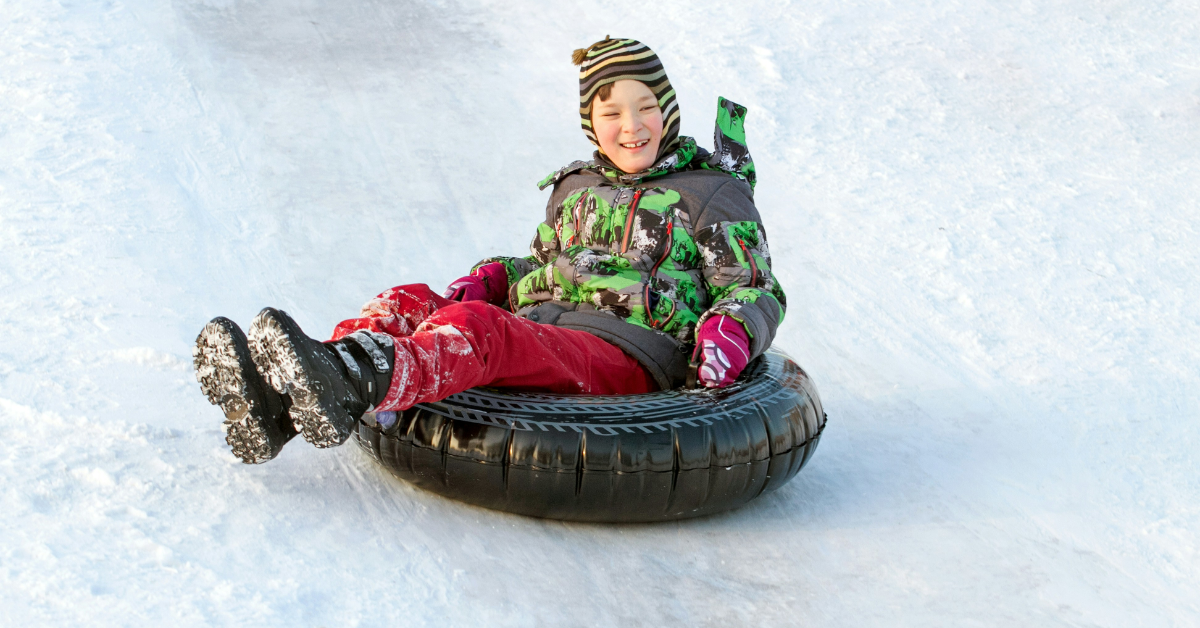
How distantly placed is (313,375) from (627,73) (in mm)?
1352

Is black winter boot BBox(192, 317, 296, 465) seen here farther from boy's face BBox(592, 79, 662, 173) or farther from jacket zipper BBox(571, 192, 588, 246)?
boy's face BBox(592, 79, 662, 173)

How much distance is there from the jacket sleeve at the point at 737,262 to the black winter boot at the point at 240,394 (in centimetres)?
110

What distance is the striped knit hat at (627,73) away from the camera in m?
2.92

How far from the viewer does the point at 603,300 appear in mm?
2820

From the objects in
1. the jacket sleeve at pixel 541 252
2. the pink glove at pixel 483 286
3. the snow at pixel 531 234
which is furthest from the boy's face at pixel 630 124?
the snow at pixel 531 234

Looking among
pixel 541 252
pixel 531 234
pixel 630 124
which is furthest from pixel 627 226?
pixel 531 234

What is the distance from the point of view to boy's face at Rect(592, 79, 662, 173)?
2.92 m

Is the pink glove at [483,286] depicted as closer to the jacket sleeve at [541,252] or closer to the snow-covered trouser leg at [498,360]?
the jacket sleeve at [541,252]

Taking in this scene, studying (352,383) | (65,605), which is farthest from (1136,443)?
(65,605)

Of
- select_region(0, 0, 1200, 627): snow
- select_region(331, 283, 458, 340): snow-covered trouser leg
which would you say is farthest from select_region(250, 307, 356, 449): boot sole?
select_region(331, 283, 458, 340): snow-covered trouser leg

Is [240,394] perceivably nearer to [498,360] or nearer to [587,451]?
[498,360]

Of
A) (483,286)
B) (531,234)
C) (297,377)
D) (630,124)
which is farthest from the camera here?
(531,234)

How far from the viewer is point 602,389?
2650mm

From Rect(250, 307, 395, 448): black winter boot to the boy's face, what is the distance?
3.70ft
